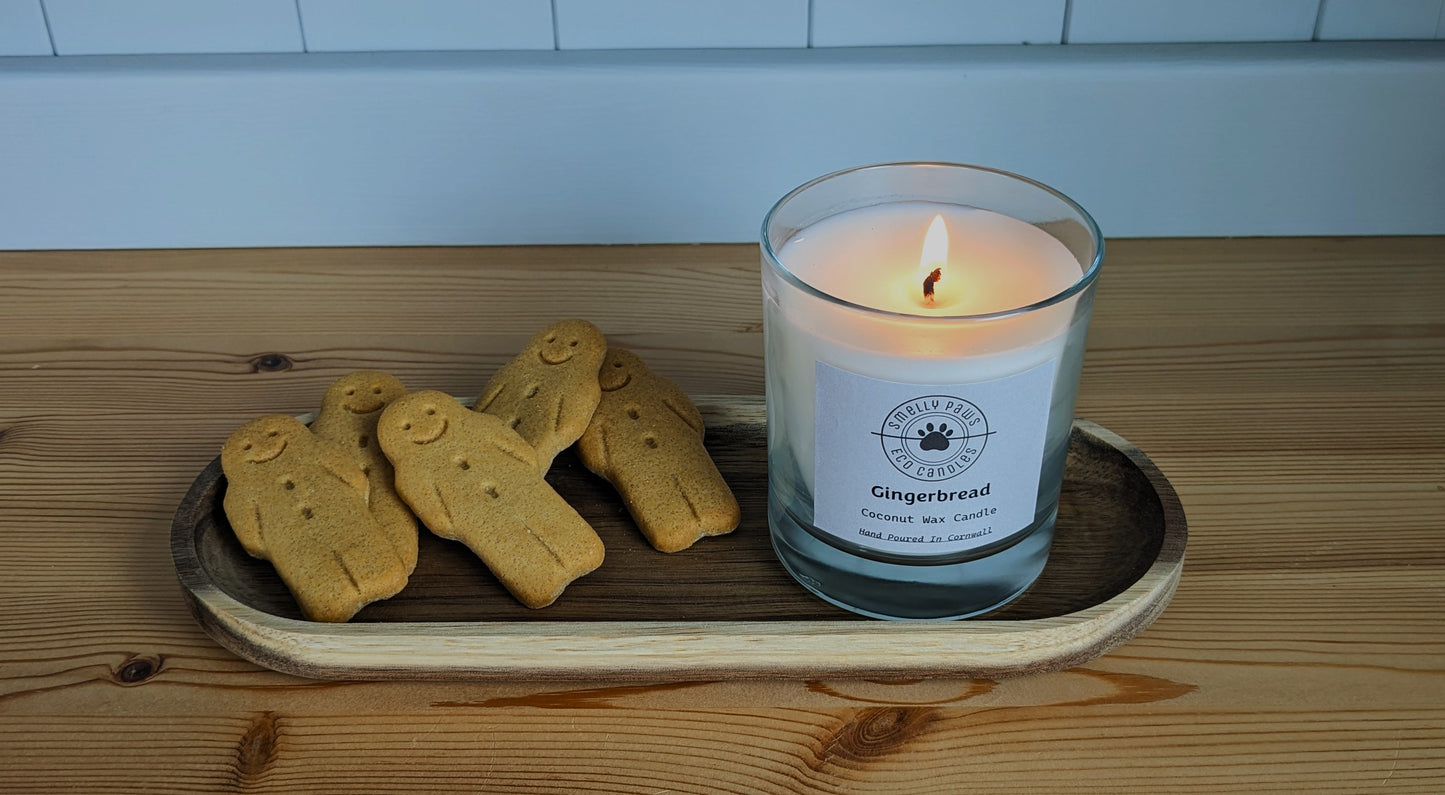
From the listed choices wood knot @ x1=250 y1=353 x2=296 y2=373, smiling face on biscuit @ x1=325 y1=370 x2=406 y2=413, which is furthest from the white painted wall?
smiling face on biscuit @ x1=325 y1=370 x2=406 y2=413

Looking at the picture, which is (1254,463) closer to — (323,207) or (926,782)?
(926,782)

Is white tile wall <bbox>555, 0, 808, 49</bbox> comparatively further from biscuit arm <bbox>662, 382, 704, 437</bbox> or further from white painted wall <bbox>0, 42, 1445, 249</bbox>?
biscuit arm <bbox>662, 382, 704, 437</bbox>

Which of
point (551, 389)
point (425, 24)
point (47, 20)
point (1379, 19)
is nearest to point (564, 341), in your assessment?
point (551, 389)

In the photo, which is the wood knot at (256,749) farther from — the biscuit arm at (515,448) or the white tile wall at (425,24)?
the white tile wall at (425,24)

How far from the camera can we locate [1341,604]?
45 cm

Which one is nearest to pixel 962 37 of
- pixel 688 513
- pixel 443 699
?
pixel 688 513

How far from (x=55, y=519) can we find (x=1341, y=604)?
1.64 feet

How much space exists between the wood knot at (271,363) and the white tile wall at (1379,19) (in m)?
0.56

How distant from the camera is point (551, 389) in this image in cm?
48

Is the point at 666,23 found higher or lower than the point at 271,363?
higher

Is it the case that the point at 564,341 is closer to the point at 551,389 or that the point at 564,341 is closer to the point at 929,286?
the point at 551,389

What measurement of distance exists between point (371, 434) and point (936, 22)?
1.19 feet

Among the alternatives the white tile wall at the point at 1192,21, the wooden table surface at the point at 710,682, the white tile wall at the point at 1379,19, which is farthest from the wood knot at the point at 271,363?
the white tile wall at the point at 1379,19

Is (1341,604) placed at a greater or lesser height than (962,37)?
lesser
